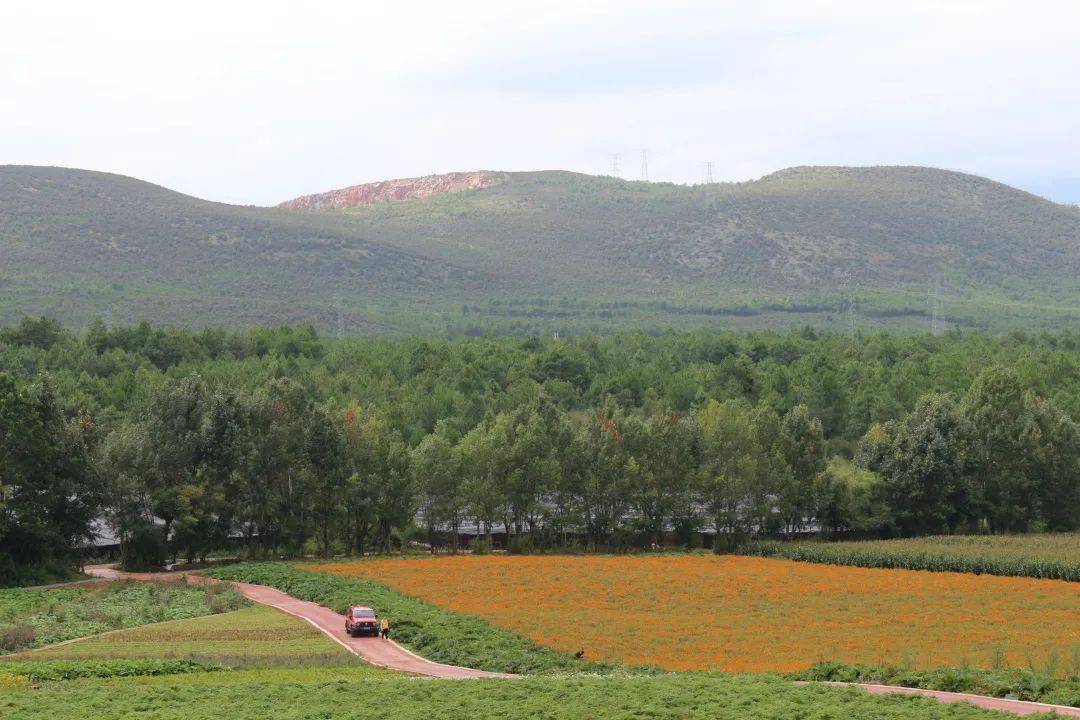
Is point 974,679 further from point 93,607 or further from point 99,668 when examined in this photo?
point 93,607

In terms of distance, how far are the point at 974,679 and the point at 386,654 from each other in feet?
58.6

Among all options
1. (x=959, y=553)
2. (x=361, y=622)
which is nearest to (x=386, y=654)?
(x=361, y=622)

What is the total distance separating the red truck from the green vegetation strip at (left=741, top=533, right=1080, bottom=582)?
33846mm

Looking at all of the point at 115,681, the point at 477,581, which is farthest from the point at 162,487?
the point at 115,681

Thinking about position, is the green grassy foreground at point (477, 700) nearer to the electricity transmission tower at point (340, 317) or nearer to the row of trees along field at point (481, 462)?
the row of trees along field at point (481, 462)

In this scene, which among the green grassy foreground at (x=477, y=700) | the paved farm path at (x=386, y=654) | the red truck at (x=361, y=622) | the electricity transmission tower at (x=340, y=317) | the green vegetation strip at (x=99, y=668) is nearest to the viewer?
the green grassy foreground at (x=477, y=700)

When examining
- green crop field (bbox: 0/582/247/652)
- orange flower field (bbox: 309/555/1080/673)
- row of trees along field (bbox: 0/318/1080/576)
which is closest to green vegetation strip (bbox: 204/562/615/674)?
orange flower field (bbox: 309/555/1080/673)

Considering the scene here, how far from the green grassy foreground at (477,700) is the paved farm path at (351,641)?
11.4ft

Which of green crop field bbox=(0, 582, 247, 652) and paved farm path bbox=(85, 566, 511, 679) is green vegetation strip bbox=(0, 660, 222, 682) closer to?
paved farm path bbox=(85, 566, 511, 679)

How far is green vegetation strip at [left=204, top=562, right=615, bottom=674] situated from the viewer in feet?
134

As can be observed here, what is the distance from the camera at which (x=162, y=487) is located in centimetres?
6956

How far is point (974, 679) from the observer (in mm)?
34125

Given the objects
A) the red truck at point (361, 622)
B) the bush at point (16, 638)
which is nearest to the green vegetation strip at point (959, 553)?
the red truck at point (361, 622)

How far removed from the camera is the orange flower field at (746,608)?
42.7m
